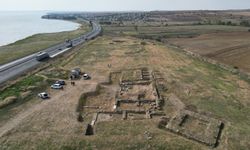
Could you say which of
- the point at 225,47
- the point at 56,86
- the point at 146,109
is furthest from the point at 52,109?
the point at 225,47

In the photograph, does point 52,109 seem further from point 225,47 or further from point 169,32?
point 169,32

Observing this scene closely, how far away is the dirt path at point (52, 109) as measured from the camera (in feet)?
113

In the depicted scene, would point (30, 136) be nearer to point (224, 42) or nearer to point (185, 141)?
point (185, 141)

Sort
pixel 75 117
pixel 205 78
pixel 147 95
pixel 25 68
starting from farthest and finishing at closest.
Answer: pixel 25 68 → pixel 205 78 → pixel 147 95 → pixel 75 117

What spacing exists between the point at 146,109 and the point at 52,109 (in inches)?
512

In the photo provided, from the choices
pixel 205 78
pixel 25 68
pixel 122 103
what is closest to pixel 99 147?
pixel 122 103

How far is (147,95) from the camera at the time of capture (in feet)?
148

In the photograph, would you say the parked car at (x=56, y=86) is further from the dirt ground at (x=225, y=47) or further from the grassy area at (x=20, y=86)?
the dirt ground at (x=225, y=47)

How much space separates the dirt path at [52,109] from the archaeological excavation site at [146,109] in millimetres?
1348

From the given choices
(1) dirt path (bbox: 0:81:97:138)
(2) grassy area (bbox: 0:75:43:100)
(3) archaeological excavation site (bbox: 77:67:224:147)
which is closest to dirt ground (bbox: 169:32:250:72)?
(3) archaeological excavation site (bbox: 77:67:224:147)

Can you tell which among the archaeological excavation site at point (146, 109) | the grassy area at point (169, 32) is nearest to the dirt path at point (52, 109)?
the archaeological excavation site at point (146, 109)

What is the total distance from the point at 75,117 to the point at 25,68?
32.7m

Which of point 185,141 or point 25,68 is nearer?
point 185,141

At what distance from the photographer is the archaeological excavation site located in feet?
109
